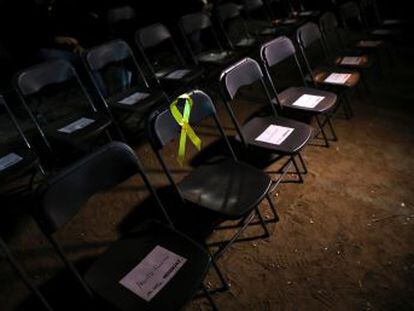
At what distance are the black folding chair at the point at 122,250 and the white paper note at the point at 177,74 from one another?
6.55ft

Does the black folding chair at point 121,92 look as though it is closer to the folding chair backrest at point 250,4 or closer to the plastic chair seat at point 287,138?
the plastic chair seat at point 287,138

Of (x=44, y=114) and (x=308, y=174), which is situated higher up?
(x=44, y=114)

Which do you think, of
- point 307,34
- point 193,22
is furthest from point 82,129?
point 307,34

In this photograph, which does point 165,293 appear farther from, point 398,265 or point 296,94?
point 296,94

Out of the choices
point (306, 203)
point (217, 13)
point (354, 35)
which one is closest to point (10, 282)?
point (306, 203)

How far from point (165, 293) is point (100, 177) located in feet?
2.32

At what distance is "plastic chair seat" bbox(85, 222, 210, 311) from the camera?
64.4 inches

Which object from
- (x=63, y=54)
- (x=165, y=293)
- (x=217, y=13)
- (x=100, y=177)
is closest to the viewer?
(x=165, y=293)

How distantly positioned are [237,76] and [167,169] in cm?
103

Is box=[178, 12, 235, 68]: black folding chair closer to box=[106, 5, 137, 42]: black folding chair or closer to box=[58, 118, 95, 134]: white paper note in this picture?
box=[106, 5, 137, 42]: black folding chair

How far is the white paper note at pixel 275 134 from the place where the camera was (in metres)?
2.60

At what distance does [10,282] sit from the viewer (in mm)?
2486

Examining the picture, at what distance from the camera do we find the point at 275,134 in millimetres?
2676

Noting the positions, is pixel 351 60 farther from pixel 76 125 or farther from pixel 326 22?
pixel 76 125
